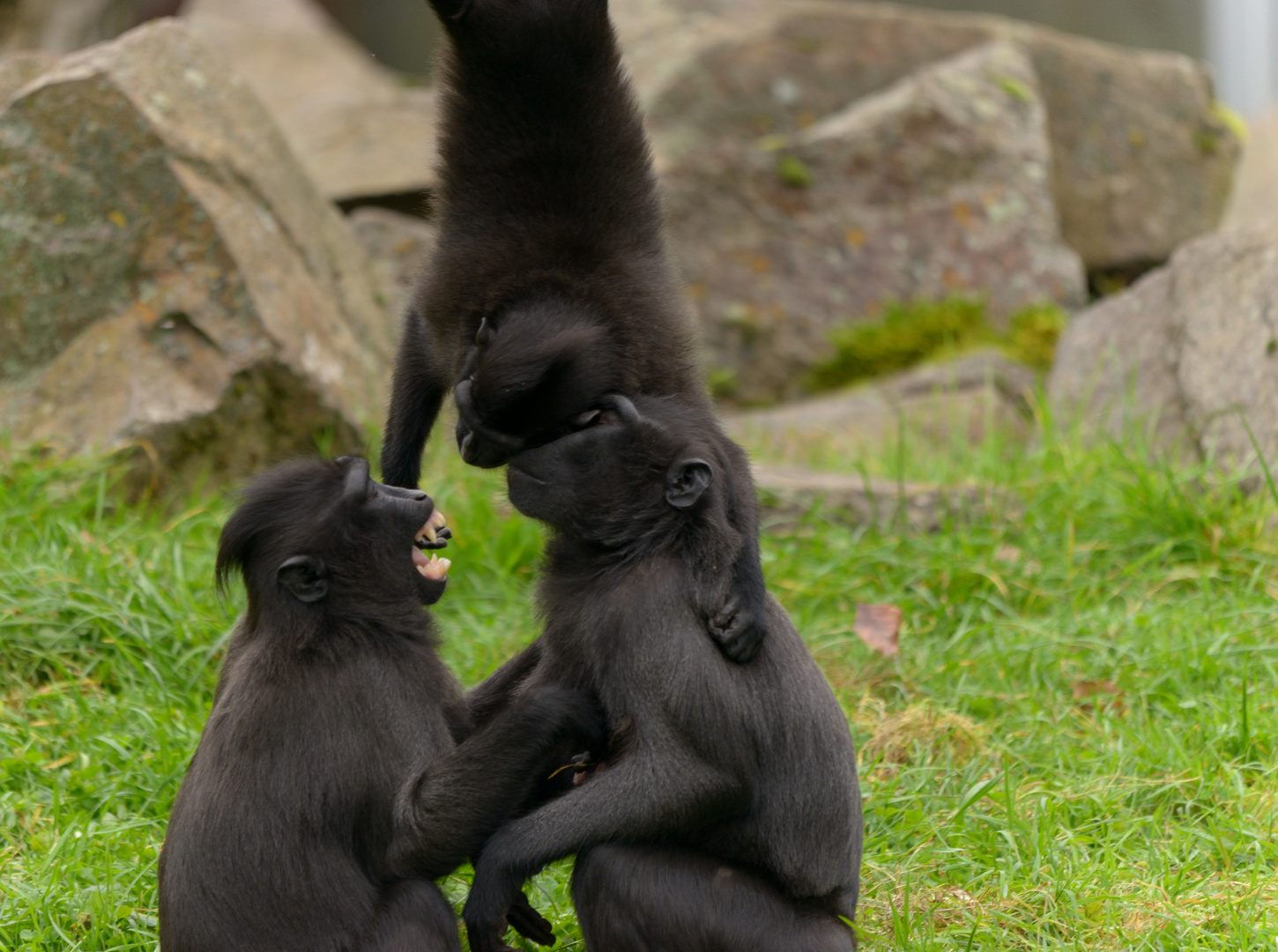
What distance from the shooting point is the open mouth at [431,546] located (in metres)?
3.55

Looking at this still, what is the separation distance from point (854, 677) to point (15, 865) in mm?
2748

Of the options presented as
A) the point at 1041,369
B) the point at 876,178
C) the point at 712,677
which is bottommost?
the point at 1041,369

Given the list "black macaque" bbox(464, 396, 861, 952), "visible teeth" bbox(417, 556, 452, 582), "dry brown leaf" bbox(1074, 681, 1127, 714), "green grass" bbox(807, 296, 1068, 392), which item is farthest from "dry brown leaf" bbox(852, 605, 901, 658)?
"green grass" bbox(807, 296, 1068, 392)

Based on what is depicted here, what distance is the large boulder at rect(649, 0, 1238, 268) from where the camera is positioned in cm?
1094

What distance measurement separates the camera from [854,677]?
4965 millimetres

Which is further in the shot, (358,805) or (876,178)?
(876,178)

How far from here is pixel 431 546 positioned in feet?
12.0

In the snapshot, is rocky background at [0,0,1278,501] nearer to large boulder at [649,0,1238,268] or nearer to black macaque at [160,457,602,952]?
large boulder at [649,0,1238,268]

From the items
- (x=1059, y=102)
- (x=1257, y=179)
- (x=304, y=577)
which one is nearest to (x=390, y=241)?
(x=1059, y=102)

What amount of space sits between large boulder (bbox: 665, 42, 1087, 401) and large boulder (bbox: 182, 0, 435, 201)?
7.22 ft

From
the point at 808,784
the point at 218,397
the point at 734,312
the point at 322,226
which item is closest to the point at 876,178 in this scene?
the point at 734,312

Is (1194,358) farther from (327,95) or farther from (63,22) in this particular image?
(327,95)

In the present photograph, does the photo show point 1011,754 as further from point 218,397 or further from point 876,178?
point 876,178

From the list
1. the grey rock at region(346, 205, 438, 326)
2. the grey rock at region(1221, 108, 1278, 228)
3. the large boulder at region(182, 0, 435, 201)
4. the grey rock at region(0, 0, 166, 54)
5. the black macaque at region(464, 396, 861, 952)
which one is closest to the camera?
the black macaque at region(464, 396, 861, 952)
